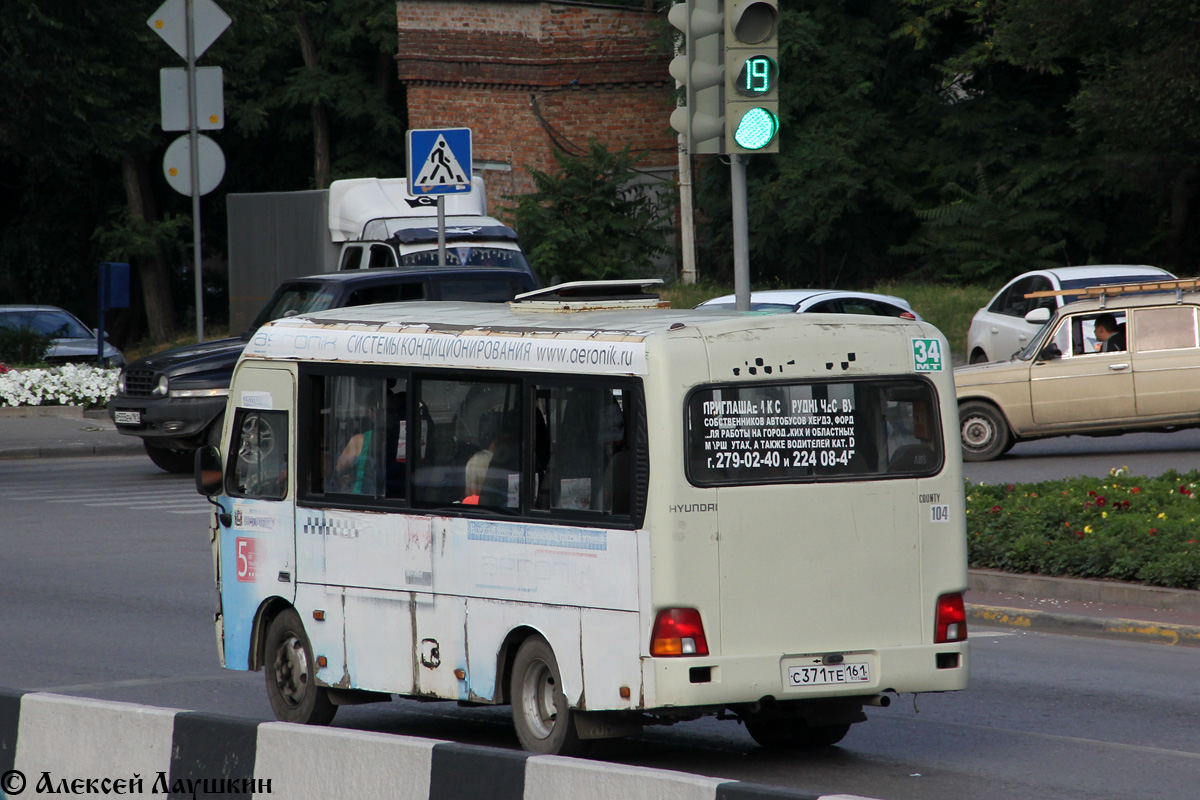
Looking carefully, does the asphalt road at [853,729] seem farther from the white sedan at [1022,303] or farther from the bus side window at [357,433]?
the white sedan at [1022,303]

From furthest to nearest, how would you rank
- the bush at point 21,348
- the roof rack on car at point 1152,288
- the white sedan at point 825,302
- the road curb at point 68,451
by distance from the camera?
1. the bush at point 21,348
2. the white sedan at point 825,302
3. the road curb at point 68,451
4. the roof rack on car at point 1152,288

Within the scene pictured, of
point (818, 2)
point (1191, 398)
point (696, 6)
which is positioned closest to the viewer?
point (696, 6)

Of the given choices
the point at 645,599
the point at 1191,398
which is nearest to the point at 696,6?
the point at 645,599

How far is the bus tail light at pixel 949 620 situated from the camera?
7742 millimetres

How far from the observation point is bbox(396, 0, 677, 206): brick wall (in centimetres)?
4028

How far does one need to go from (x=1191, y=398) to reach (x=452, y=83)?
24154mm

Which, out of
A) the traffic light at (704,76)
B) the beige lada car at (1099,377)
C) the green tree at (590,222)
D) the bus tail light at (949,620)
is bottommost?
the bus tail light at (949,620)

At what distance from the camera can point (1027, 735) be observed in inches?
338

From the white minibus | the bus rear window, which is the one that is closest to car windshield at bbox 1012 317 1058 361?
the white minibus

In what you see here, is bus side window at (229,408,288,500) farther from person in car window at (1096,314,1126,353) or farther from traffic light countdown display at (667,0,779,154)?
person in car window at (1096,314,1126,353)

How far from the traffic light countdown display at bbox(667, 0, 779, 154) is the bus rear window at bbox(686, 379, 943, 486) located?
178 inches

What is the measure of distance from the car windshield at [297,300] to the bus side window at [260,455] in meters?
9.67

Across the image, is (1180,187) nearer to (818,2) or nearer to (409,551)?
(818,2)

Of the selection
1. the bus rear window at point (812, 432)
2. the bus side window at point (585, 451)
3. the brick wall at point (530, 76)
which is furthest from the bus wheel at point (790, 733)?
the brick wall at point (530, 76)
